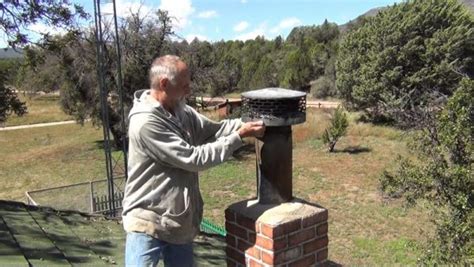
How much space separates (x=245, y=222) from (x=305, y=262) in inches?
13.8

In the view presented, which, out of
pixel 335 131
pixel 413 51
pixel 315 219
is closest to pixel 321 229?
pixel 315 219

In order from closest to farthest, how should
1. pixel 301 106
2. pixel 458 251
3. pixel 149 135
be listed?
pixel 149 135, pixel 301 106, pixel 458 251

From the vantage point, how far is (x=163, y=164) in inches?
81.1

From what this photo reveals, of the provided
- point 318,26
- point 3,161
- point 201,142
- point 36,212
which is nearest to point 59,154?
point 3,161

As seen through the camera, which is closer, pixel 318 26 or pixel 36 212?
pixel 36 212

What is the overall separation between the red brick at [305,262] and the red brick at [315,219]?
Result: 0.17 m

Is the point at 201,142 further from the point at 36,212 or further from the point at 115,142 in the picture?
the point at 115,142

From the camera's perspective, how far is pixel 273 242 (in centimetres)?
202

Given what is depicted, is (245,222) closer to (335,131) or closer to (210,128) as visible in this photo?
(210,128)

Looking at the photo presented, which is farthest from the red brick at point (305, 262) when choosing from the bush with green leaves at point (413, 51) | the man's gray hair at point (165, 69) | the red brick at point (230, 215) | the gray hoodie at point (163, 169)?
the bush with green leaves at point (413, 51)

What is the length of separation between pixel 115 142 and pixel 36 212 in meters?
18.1

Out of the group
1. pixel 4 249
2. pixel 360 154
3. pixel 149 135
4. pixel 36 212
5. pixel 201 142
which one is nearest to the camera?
pixel 149 135

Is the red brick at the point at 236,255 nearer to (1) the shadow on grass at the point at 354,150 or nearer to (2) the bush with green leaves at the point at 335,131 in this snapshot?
(2) the bush with green leaves at the point at 335,131

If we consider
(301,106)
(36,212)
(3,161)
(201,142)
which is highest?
(301,106)
